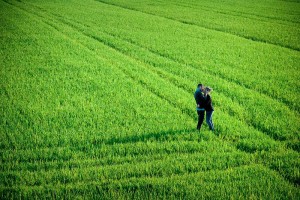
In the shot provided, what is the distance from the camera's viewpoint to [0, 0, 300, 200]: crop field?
209 inches

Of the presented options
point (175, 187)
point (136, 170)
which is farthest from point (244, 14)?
point (175, 187)

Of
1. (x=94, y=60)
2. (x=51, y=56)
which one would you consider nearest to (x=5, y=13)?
(x=51, y=56)

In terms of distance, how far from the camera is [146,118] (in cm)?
808

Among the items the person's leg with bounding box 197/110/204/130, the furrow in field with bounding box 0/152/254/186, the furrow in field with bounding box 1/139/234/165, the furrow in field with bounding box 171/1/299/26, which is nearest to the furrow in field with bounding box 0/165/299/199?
the furrow in field with bounding box 0/152/254/186

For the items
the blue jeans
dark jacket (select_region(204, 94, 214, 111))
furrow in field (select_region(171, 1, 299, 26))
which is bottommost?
the blue jeans

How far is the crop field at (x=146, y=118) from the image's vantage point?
209 inches

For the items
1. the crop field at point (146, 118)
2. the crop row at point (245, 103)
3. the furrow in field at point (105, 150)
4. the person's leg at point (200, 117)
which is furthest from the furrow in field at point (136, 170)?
the crop row at point (245, 103)

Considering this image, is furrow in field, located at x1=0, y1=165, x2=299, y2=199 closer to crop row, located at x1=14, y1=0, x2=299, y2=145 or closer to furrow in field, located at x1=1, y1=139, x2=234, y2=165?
furrow in field, located at x1=1, y1=139, x2=234, y2=165

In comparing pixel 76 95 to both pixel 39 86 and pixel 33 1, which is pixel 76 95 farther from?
pixel 33 1

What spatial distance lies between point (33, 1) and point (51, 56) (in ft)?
85.2

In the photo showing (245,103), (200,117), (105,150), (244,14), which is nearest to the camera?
(105,150)

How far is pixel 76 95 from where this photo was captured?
31.7ft

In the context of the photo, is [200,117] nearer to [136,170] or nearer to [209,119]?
[209,119]

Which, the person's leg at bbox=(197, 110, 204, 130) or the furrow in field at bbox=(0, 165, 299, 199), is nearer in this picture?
the furrow in field at bbox=(0, 165, 299, 199)
